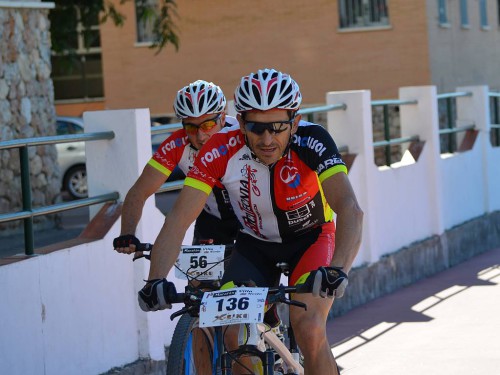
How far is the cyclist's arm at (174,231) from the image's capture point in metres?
5.95

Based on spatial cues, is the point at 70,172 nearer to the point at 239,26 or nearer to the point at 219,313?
the point at 239,26

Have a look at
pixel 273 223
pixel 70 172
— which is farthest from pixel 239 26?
pixel 273 223

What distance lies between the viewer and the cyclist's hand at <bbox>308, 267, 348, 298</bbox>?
5402 millimetres

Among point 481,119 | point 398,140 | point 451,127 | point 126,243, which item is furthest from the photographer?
point 481,119

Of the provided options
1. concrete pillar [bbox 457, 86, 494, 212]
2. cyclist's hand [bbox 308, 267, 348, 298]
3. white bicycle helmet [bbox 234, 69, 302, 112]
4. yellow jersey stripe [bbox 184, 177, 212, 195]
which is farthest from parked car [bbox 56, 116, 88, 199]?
cyclist's hand [bbox 308, 267, 348, 298]

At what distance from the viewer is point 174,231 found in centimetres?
609

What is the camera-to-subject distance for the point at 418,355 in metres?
9.88

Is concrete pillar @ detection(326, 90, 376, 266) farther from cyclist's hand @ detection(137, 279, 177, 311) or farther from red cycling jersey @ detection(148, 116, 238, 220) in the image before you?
cyclist's hand @ detection(137, 279, 177, 311)

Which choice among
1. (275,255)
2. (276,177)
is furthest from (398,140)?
(276,177)

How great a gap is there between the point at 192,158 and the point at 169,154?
15 cm

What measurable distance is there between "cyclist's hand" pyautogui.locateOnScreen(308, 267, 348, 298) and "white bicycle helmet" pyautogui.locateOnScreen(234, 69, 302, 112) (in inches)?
39.4

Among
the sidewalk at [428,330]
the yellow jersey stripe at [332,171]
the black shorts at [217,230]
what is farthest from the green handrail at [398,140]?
the yellow jersey stripe at [332,171]

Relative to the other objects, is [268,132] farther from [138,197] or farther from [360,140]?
[360,140]

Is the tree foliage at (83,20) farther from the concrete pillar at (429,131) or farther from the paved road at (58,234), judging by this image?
the concrete pillar at (429,131)
